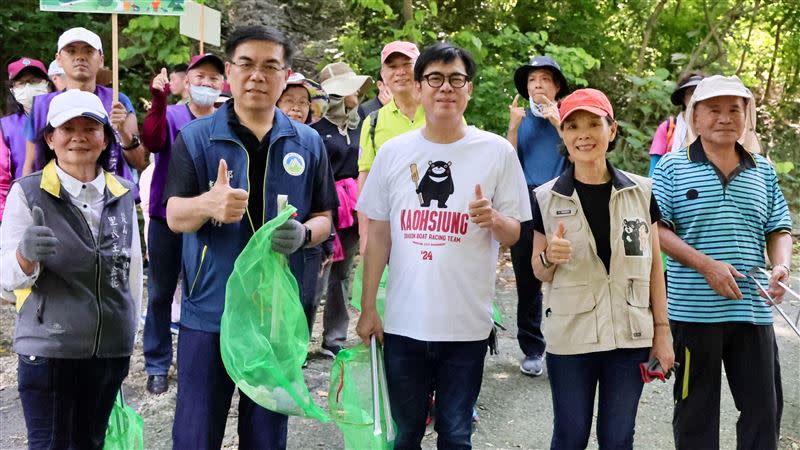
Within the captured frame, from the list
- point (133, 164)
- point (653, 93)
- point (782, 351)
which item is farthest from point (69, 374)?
point (653, 93)

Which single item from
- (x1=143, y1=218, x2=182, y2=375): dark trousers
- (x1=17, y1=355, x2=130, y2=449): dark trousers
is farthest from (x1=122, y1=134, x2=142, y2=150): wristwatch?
(x1=17, y1=355, x2=130, y2=449): dark trousers

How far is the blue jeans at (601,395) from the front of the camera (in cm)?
307

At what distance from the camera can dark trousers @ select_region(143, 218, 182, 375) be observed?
467 cm

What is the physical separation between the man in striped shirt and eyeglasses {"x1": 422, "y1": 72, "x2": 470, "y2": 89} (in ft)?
3.93

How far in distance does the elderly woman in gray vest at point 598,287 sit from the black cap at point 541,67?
174cm

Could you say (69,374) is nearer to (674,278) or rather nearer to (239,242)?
(239,242)

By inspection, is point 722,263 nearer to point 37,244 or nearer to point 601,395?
point 601,395

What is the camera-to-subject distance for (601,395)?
3154mm

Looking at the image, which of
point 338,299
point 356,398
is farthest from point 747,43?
point 356,398

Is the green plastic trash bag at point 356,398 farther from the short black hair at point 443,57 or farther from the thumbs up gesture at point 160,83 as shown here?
the thumbs up gesture at point 160,83

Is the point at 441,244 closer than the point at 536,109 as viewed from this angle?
Yes

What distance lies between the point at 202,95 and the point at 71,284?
2184mm

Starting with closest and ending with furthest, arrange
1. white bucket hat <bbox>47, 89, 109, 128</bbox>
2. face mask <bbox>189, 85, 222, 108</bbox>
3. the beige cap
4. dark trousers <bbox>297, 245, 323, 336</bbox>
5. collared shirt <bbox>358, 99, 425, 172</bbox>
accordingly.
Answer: white bucket hat <bbox>47, 89, 109, 128</bbox>, dark trousers <bbox>297, 245, 323, 336</bbox>, collared shirt <bbox>358, 99, 425, 172</bbox>, face mask <bbox>189, 85, 222, 108</bbox>, the beige cap

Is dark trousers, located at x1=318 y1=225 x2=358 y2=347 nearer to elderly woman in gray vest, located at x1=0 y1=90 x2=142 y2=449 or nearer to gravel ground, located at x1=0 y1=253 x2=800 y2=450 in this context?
gravel ground, located at x1=0 y1=253 x2=800 y2=450
